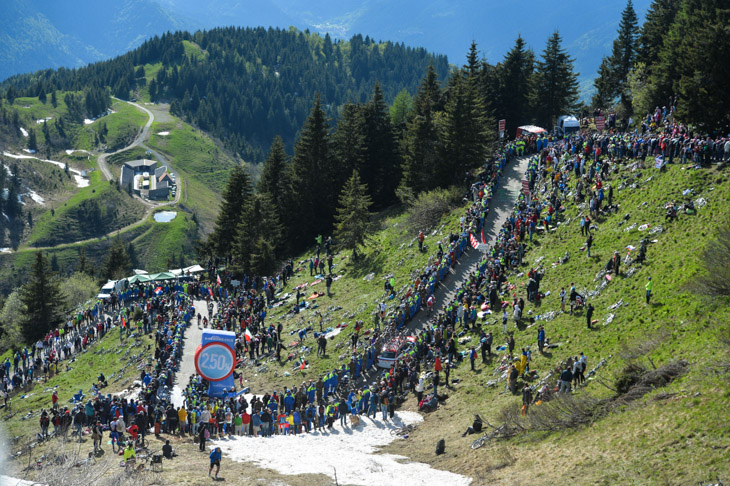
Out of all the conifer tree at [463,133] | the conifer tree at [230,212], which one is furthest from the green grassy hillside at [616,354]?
the conifer tree at [230,212]

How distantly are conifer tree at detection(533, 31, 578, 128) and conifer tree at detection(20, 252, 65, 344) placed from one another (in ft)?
176

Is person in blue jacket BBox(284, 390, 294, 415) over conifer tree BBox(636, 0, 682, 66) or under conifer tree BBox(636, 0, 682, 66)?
under

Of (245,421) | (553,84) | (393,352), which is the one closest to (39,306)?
(245,421)

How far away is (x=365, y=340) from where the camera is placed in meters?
39.8

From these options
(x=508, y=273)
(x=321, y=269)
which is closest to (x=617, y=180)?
(x=508, y=273)

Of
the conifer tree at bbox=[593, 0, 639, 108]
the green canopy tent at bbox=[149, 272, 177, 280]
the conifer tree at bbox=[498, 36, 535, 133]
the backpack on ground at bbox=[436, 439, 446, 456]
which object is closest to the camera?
the backpack on ground at bbox=[436, 439, 446, 456]

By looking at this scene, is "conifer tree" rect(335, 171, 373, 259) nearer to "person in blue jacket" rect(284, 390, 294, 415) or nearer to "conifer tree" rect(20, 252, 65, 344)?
"person in blue jacket" rect(284, 390, 294, 415)

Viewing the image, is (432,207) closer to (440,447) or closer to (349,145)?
(349,145)

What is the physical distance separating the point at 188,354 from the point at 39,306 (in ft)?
99.2

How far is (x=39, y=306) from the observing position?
222 feet

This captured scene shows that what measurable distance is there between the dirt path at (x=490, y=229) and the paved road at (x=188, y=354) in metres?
13.6

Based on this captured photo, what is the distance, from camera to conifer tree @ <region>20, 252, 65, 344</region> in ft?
221

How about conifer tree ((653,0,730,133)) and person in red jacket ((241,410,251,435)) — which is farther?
conifer tree ((653,0,730,133))

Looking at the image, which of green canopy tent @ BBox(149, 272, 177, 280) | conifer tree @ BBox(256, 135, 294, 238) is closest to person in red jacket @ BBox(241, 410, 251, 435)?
green canopy tent @ BBox(149, 272, 177, 280)
